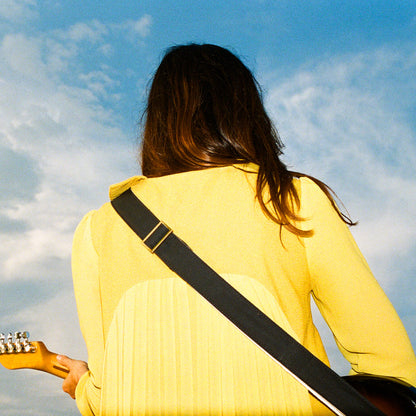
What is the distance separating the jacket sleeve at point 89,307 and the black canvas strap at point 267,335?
49 cm

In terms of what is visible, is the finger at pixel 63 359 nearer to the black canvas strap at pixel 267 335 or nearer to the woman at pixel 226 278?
the woman at pixel 226 278

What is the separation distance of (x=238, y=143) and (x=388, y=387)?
116 cm

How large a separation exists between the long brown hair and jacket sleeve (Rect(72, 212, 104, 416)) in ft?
1.48

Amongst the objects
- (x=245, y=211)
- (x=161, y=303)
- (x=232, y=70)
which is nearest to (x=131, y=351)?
(x=161, y=303)

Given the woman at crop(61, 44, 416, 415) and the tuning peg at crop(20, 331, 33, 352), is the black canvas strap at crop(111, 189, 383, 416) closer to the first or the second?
the woman at crop(61, 44, 416, 415)

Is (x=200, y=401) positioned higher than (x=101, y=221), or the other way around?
(x=101, y=221)

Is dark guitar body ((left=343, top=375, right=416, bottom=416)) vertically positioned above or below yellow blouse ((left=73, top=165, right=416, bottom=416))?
below

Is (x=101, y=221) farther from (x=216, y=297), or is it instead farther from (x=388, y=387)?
(x=388, y=387)

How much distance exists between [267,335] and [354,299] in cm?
41

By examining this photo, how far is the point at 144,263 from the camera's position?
1.92 metres

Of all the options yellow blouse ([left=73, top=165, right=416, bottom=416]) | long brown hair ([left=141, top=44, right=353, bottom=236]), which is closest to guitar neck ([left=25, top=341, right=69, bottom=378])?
yellow blouse ([left=73, top=165, right=416, bottom=416])

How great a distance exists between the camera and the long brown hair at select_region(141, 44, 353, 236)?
1950mm

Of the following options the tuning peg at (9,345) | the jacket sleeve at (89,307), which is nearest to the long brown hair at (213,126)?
the jacket sleeve at (89,307)

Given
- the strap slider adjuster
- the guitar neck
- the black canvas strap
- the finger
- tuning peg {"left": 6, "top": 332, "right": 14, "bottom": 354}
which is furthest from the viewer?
tuning peg {"left": 6, "top": 332, "right": 14, "bottom": 354}
